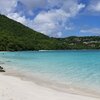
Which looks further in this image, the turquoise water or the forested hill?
the forested hill

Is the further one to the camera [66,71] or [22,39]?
[22,39]

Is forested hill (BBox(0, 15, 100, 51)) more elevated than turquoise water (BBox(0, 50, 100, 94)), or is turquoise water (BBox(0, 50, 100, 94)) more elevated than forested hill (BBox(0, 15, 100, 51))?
forested hill (BBox(0, 15, 100, 51))

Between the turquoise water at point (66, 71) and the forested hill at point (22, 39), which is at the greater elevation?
the forested hill at point (22, 39)

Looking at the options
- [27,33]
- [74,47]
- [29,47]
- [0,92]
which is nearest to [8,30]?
[27,33]

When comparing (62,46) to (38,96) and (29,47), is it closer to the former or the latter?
(29,47)

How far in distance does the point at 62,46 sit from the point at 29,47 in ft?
116

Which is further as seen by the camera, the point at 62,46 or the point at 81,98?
the point at 62,46

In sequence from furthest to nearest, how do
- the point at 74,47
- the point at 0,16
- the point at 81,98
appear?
the point at 74,47
the point at 0,16
the point at 81,98

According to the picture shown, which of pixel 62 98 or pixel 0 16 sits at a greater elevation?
pixel 0 16

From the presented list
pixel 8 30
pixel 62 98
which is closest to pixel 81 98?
pixel 62 98

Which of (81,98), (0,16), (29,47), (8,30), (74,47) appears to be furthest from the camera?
(74,47)

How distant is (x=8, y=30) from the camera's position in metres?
169

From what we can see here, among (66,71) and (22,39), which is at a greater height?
(22,39)

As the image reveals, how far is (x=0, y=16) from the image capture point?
181 meters
